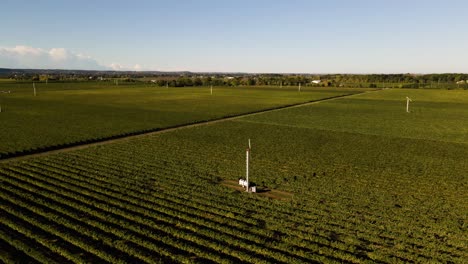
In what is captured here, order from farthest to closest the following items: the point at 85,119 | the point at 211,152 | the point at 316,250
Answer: the point at 85,119 → the point at 211,152 → the point at 316,250

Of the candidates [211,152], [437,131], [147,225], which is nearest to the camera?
[147,225]

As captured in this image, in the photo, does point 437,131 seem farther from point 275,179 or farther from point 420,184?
point 275,179

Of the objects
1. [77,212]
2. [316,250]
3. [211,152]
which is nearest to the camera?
[316,250]

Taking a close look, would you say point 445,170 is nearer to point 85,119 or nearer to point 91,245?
point 91,245

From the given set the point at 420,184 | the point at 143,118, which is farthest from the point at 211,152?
the point at 143,118

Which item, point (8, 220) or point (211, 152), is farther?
point (211, 152)

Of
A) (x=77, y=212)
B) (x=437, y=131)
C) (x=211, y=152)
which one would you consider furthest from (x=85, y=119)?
(x=437, y=131)
